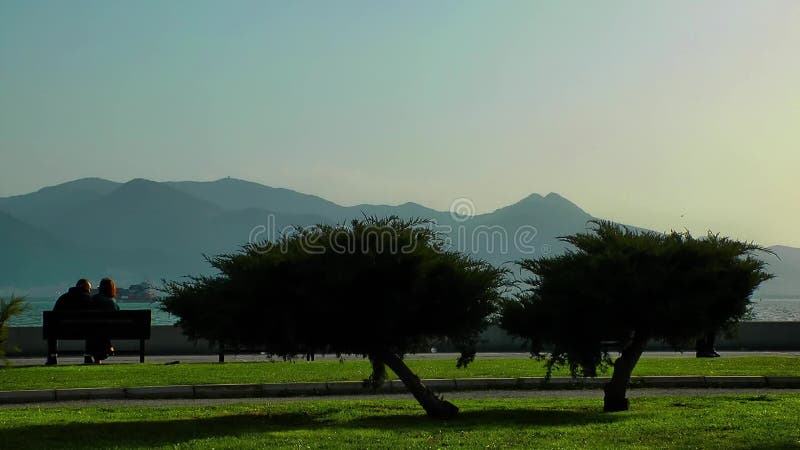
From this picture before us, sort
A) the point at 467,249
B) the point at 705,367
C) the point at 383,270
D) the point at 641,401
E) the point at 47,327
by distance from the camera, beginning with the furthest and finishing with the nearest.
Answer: the point at 47,327 < the point at 705,367 < the point at 641,401 < the point at 467,249 < the point at 383,270

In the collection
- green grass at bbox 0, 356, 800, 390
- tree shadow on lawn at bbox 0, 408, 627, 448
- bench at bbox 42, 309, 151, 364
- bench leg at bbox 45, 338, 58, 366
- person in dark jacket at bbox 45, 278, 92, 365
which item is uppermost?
person in dark jacket at bbox 45, 278, 92, 365

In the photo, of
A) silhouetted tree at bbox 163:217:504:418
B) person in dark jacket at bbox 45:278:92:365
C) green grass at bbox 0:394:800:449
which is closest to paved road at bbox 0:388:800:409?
green grass at bbox 0:394:800:449

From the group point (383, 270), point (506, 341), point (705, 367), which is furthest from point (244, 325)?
point (506, 341)

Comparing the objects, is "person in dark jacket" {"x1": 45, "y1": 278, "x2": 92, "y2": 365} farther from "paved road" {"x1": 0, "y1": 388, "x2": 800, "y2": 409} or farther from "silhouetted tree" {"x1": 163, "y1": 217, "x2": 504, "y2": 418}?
"silhouetted tree" {"x1": 163, "y1": 217, "x2": 504, "y2": 418}

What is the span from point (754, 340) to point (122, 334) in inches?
725

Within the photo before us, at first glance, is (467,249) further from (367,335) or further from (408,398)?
(408,398)

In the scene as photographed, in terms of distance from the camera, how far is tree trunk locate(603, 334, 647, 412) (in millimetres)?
14219

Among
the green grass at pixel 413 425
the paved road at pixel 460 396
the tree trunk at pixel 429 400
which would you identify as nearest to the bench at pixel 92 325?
the paved road at pixel 460 396

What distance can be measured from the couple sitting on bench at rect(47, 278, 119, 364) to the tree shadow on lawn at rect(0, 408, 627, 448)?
1157cm

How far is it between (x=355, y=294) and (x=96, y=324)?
40.7 ft

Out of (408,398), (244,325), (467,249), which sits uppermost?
(467,249)

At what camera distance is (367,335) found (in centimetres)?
1352

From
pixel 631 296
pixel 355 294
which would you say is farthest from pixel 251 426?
pixel 631 296

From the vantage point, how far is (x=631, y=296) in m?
14.0
